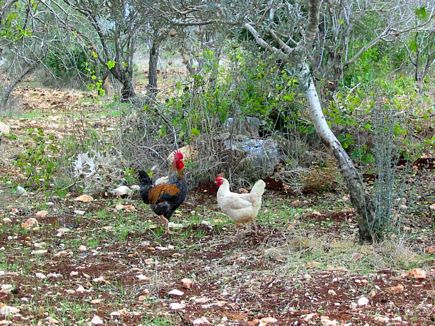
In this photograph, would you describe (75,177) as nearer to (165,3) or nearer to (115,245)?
(115,245)

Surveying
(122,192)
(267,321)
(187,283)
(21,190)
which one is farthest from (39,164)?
(267,321)

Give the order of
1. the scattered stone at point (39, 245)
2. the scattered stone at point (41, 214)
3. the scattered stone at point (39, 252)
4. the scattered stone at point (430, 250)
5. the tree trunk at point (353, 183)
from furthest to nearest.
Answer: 1. the scattered stone at point (41, 214)
2. the scattered stone at point (39, 245)
3. the scattered stone at point (39, 252)
4. the tree trunk at point (353, 183)
5. the scattered stone at point (430, 250)

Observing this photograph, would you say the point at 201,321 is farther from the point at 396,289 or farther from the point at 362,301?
the point at 396,289

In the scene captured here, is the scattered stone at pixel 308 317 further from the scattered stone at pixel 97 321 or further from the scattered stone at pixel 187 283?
the scattered stone at pixel 97 321

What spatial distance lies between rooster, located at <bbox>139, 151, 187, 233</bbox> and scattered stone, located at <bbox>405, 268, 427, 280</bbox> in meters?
3.28

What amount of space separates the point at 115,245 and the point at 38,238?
94 cm

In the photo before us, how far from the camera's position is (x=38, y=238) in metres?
7.80

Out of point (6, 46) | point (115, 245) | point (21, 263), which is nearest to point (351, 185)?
point (115, 245)

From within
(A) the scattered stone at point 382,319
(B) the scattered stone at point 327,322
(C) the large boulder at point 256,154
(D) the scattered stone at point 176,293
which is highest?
(C) the large boulder at point 256,154

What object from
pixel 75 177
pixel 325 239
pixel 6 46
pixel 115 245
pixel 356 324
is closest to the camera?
pixel 356 324

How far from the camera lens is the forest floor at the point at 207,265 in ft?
16.7

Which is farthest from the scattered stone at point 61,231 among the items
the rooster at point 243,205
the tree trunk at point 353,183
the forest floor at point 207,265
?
the tree trunk at point 353,183

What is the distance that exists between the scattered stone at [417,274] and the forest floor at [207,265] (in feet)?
0.04

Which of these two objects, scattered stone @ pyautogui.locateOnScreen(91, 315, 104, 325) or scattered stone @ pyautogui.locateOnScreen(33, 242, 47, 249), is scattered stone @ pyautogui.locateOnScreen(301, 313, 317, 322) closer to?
scattered stone @ pyautogui.locateOnScreen(91, 315, 104, 325)
